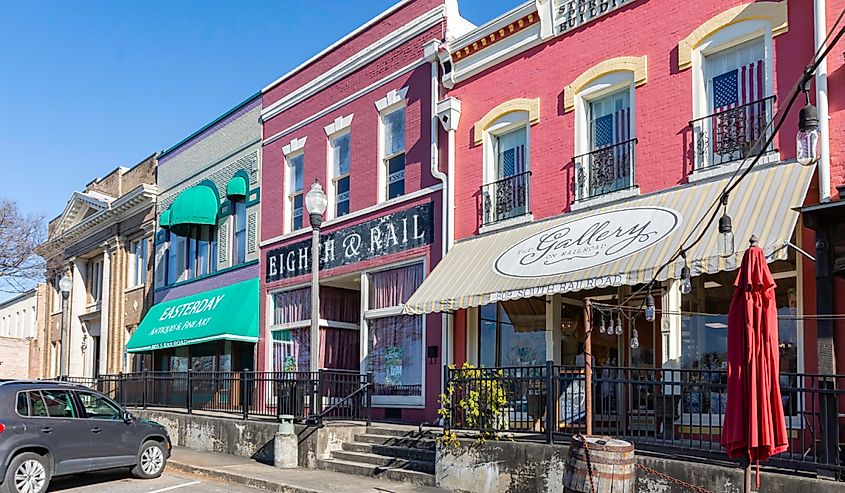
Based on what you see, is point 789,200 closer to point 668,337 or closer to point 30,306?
point 668,337

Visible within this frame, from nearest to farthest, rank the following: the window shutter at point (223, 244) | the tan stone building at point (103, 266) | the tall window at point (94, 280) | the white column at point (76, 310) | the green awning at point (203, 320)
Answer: the green awning at point (203, 320)
the window shutter at point (223, 244)
the tan stone building at point (103, 266)
the tall window at point (94, 280)
the white column at point (76, 310)

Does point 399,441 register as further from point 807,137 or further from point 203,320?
point 203,320

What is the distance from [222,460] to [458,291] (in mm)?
5705

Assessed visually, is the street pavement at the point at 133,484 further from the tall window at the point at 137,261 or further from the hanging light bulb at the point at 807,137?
the tall window at the point at 137,261

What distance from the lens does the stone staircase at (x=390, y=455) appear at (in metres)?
12.3

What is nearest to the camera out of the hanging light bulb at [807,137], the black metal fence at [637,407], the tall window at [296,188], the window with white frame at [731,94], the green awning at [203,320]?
the hanging light bulb at [807,137]

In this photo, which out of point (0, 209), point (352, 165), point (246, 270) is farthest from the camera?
point (0, 209)

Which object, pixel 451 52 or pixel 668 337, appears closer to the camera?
pixel 668 337

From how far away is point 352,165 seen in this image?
57.9ft

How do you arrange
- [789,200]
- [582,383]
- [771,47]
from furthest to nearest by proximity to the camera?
[582,383] → [771,47] → [789,200]

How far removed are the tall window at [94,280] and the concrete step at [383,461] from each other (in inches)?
811

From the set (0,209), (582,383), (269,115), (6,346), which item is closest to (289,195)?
(269,115)

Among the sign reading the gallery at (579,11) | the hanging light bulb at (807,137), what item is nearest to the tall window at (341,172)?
the sign reading the gallery at (579,11)

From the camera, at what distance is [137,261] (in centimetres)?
2786
